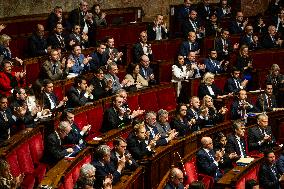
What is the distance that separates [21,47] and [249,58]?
191cm

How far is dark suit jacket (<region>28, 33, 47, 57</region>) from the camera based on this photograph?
17.0 feet

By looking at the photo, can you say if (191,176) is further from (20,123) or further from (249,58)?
(249,58)

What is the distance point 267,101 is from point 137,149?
5.40 feet

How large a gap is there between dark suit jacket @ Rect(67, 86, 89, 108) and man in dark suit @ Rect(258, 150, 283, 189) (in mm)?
1247

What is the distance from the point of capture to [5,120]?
12.9 feet

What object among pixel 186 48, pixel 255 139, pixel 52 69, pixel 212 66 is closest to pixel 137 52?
pixel 186 48

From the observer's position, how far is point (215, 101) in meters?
5.04

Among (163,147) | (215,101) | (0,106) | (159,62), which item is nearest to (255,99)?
(215,101)

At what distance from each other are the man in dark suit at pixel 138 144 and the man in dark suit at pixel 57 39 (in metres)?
1.55

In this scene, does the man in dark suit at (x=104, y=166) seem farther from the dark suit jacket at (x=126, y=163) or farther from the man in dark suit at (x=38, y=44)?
the man in dark suit at (x=38, y=44)

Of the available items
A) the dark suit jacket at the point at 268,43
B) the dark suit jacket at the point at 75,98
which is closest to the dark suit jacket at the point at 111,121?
the dark suit jacket at the point at 75,98

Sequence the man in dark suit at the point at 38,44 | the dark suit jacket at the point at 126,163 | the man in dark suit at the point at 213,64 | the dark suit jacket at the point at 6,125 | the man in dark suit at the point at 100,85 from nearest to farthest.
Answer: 1. the dark suit jacket at the point at 126,163
2. the dark suit jacket at the point at 6,125
3. the man in dark suit at the point at 100,85
4. the man in dark suit at the point at 38,44
5. the man in dark suit at the point at 213,64

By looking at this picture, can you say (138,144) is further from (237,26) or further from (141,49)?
(237,26)

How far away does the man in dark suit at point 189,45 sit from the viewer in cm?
579
